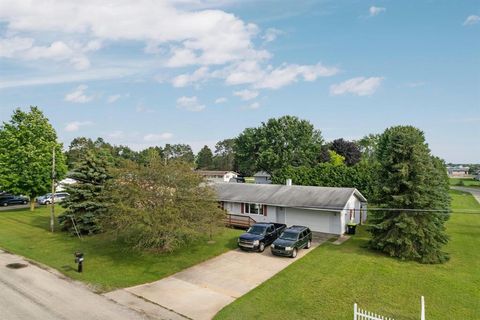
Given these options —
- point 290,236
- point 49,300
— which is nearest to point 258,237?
point 290,236

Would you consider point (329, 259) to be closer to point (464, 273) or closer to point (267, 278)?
point (267, 278)

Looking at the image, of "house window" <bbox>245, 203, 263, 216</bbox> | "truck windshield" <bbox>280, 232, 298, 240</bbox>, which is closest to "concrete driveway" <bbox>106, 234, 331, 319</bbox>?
"truck windshield" <bbox>280, 232, 298, 240</bbox>

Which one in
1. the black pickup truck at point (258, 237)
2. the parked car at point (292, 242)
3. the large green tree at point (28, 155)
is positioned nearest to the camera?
the parked car at point (292, 242)

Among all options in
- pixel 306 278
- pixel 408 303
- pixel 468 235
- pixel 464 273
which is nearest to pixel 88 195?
pixel 306 278

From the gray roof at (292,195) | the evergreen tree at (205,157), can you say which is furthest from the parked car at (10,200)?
the evergreen tree at (205,157)

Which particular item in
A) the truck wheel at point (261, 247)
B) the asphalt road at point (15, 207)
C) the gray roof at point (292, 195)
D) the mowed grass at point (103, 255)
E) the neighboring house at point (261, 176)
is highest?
the neighboring house at point (261, 176)

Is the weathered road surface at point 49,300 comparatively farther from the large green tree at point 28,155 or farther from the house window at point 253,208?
the large green tree at point 28,155

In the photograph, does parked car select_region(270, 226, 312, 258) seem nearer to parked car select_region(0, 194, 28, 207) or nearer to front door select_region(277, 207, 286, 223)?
front door select_region(277, 207, 286, 223)
